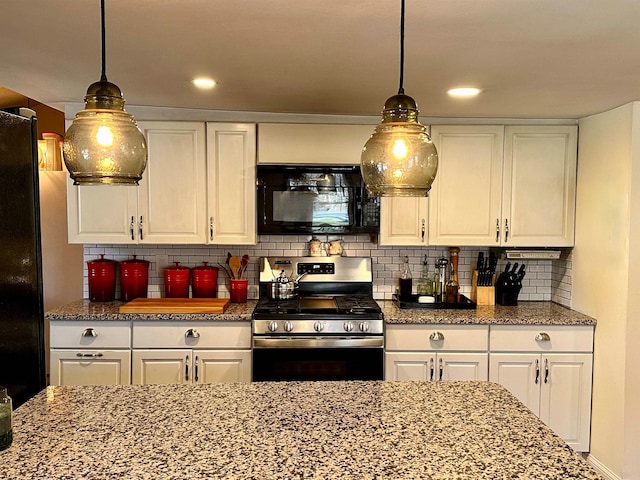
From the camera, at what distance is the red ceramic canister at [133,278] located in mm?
3717

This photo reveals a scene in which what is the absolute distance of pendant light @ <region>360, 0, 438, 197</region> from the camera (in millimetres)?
1446

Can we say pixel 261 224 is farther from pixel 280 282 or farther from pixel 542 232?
pixel 542 232

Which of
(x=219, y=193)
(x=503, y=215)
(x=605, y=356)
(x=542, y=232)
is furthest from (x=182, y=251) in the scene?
(x=605, y=356)

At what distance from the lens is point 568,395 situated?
3406 mm

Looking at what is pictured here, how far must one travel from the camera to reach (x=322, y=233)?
11.7 ft

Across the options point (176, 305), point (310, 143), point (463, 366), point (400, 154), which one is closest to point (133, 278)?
point (176, 305)

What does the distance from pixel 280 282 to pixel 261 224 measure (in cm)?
47

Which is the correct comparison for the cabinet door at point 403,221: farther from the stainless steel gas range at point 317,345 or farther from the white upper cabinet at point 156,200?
the white upper cabinet at point 156,200

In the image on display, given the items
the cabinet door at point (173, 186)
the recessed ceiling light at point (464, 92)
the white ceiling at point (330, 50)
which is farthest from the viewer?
the cabinet door at point (173, 186)

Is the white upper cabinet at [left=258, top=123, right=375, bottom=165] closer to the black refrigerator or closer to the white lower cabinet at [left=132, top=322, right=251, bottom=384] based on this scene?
the white lower cabinet at [left=132, top=322, right=251, bottom=384]

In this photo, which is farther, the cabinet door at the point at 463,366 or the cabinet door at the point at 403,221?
the cabinet door at the point at 403,221

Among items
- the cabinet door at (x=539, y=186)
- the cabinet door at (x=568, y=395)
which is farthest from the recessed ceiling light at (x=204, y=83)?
the cabinet door at (x=568, y=395)

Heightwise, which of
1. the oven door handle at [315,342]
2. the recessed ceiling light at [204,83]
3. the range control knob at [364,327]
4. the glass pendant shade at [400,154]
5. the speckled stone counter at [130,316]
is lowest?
the oven door handle at [315,342]

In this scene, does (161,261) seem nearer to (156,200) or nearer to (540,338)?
(156,200)
